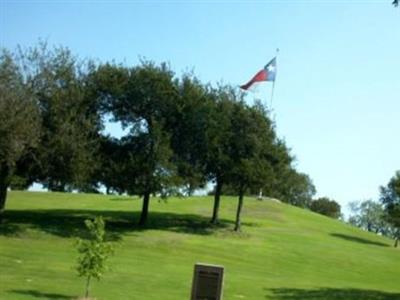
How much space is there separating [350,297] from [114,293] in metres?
11.2

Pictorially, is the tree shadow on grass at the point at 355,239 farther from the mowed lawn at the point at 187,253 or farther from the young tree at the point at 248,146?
the young tree at the point at 248,146

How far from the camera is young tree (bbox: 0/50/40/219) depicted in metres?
37.3

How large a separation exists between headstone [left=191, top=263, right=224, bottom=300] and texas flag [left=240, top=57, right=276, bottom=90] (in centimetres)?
3774

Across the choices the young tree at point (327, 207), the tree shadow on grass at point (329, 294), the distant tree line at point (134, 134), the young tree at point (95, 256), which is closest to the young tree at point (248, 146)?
the distant tree line at point (134, 134)

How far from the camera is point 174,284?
26375mm

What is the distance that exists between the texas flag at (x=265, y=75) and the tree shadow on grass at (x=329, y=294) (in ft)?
77.8

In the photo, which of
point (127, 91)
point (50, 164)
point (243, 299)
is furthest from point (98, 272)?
point (127, 91)

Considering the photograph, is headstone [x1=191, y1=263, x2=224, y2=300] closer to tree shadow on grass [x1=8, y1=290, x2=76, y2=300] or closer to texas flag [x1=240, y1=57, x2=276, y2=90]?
tree shadow on grass [x1=8, y1=290, x2=76, y2=300]

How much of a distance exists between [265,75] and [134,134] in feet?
41.8

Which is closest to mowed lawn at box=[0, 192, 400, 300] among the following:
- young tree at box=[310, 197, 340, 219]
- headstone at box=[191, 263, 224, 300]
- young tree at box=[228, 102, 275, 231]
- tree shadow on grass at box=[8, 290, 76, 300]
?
tree shadow on grass at box=[8, 290, 76, 300]

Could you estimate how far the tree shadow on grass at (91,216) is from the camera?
4112 cm

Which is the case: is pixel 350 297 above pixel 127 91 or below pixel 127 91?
below

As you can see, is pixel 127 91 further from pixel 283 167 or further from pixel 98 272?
pixel 98 272

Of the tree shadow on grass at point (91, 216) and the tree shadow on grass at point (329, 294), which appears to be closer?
the tree shadow on grass at point (329, 294)
